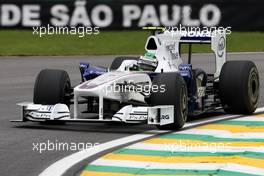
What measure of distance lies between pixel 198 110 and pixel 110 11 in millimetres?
15472

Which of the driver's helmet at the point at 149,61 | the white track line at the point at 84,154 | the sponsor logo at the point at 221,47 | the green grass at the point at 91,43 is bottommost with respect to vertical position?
the white track line at the point at 84,154

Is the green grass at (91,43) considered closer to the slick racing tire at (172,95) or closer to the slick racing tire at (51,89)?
the slick racing tire at (51,89)

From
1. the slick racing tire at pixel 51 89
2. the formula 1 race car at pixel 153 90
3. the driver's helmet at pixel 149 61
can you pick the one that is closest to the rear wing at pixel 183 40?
the formula 1 race car at pixel 153 90

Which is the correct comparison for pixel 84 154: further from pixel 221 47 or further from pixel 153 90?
pixel 221 47

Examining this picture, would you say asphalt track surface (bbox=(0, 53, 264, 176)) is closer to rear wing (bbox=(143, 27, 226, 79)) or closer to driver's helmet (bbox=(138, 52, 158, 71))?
driver's helmet (bbox=(138, 52, 158, 71))

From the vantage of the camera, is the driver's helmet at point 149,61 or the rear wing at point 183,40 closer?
the driver's helmet at point 149,61

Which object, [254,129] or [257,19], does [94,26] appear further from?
[254,129]

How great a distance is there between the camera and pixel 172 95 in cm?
1003

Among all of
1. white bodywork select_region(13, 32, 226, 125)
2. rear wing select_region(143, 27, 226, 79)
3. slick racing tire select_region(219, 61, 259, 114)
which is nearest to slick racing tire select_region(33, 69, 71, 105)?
white bodywork select_region(13, 32, 226, 125)

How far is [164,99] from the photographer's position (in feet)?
32.9

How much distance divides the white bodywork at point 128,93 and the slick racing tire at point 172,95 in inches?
3.7

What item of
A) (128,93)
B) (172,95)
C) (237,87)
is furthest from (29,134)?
(237,87)

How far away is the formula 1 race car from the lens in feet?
33.0

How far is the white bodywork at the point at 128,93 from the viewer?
9.98 metres
